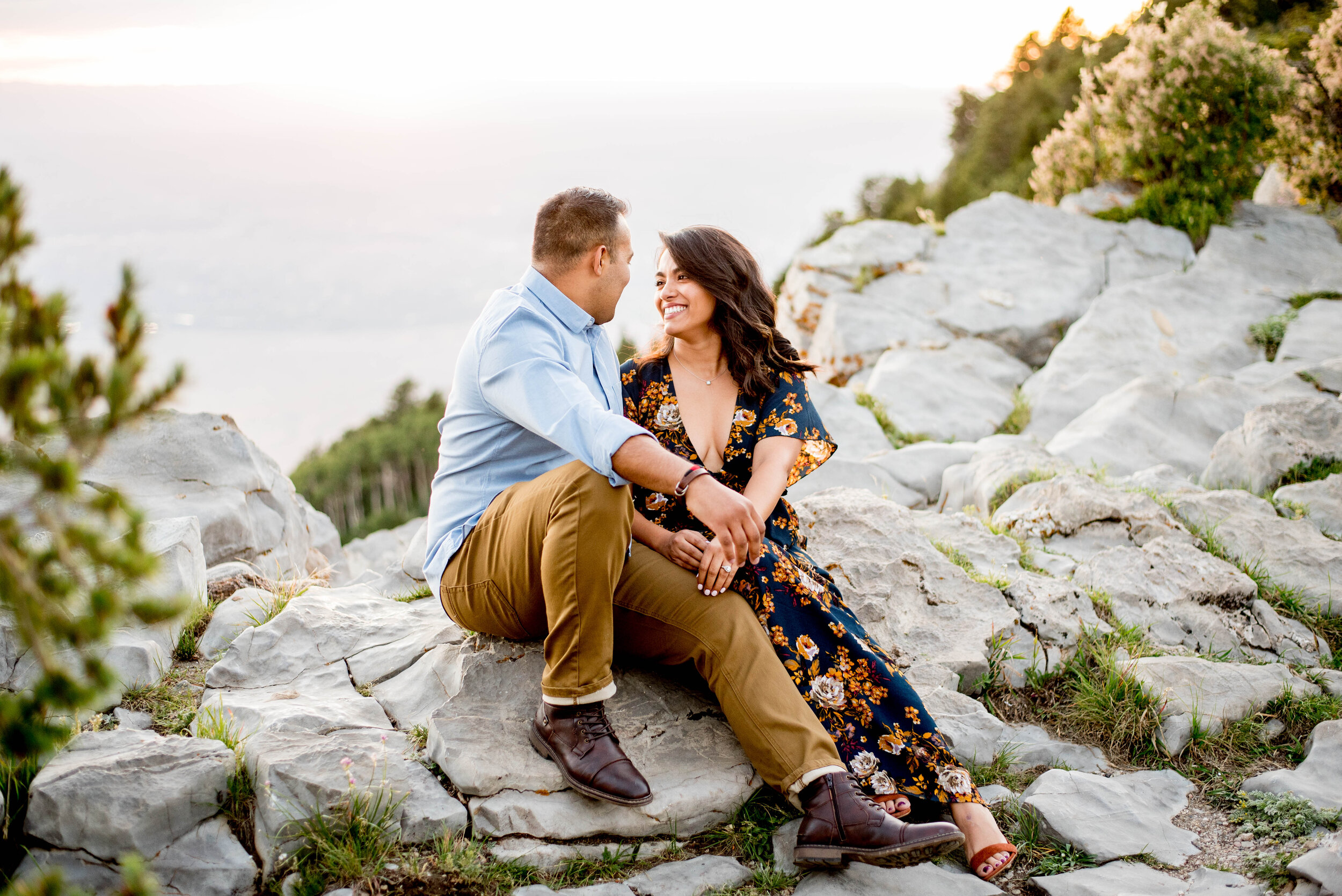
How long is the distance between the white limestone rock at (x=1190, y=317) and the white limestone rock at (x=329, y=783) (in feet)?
21.8

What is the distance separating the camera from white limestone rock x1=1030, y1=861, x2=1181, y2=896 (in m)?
2.79

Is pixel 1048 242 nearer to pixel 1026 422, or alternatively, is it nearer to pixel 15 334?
pixel 1026 422

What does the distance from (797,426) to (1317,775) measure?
7.61 ft

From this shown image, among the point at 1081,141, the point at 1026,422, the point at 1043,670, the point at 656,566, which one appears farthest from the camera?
the point at 1081,141

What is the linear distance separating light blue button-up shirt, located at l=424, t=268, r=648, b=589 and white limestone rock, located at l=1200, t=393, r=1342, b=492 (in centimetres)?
471

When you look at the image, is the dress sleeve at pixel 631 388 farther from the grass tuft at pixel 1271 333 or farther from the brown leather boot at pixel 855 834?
the grass tuft at pixel 1271 333

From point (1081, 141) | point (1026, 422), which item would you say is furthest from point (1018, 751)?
point (1081, 141)

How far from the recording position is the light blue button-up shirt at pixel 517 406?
2.90 meters

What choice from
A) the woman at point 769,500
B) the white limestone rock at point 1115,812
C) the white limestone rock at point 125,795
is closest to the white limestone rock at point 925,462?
the woman at point 769,500

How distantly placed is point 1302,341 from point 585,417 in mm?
8310

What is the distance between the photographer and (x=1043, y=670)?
3.95m

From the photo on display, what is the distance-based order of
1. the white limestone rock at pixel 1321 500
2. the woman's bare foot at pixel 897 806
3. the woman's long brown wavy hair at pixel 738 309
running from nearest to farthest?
the woman's bare foot at pixel 897 806
the woman's long brown wavy hair at pixel 738 309
the white limestone rock at pixel 1321 500

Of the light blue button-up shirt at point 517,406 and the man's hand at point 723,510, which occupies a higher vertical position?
the light blue button-up shirt at point 517,406

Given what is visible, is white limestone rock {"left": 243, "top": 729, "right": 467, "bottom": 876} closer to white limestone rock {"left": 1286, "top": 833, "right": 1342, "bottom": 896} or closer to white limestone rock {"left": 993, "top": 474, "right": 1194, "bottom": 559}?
white limestone rock {"left": 1286, "top": 833, "right": 1342, "bottom": 896}
